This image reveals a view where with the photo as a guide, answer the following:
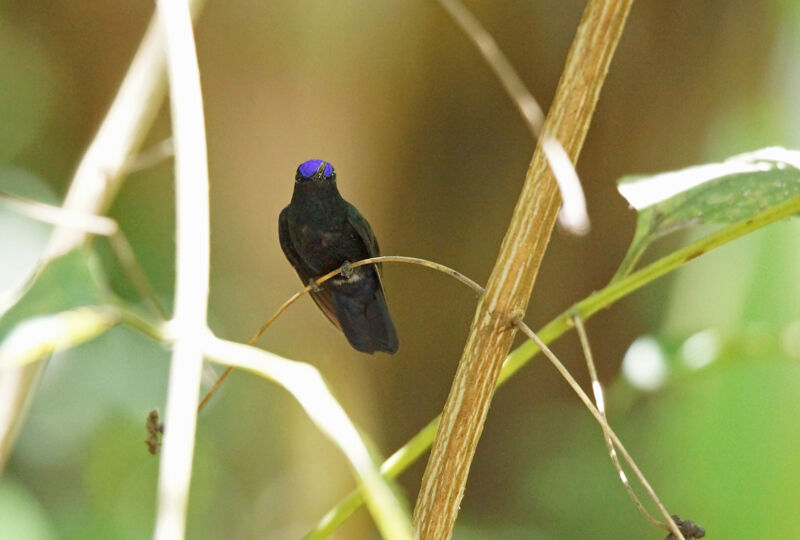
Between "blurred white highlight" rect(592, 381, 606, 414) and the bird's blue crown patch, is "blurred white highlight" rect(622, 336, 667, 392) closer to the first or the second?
"blurred white highlight" rect(592, 381, 606, 414)

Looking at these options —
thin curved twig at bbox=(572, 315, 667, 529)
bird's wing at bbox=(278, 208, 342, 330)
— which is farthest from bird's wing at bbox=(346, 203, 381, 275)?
thin curved twig at bbox=(572, 315, 667, 529)

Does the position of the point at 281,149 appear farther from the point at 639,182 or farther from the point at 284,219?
the point at 639,182

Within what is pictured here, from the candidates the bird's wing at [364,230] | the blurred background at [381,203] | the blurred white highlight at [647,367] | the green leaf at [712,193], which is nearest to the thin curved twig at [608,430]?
the green leaf at [712,193]

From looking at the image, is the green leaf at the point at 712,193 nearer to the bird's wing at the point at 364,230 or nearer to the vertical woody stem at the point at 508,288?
the vertical woody stem at the point at 508,288

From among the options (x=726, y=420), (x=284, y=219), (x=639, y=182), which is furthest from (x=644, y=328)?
(x=639, y=182)

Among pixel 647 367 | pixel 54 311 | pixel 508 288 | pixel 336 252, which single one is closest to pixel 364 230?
pixel 336 252
